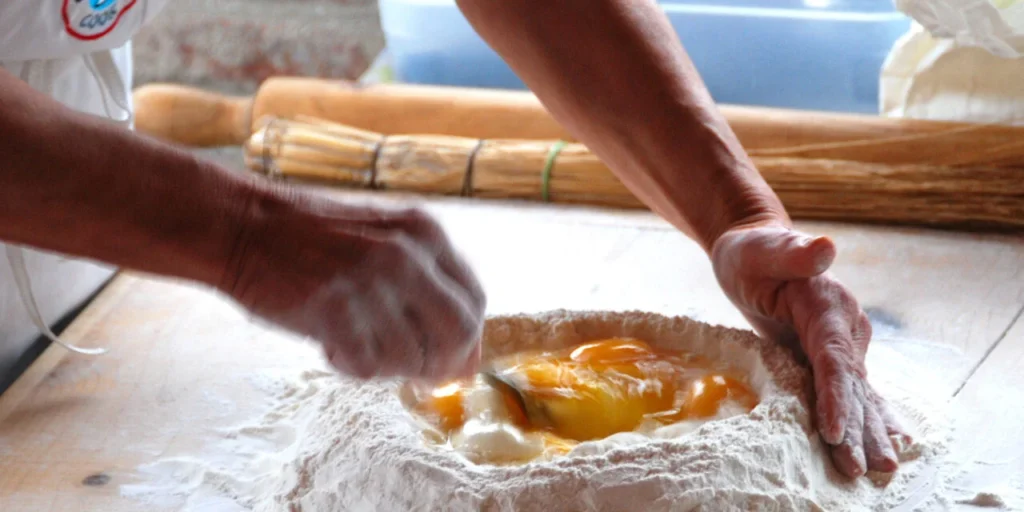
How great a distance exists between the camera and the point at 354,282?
95 cm

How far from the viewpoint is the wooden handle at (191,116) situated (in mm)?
2545

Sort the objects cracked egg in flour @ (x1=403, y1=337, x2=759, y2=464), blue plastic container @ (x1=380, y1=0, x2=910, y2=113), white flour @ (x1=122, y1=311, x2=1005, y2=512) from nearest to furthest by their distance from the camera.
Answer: white flour @ (x1=122, y1=311, x2=1005, y2=512)
cracked egg in flour @ (x1=403, y1=337, x2=759, y2=464)
blue plastic container @ (x1=380, y1=0, x2=910, y2=113)

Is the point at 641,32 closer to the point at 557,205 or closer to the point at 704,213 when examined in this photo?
the point at 704,213

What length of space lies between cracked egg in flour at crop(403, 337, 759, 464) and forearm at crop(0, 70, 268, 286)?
1.13 ft

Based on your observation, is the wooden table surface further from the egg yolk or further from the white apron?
the egg yolk

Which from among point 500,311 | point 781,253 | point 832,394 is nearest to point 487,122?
point 500,311

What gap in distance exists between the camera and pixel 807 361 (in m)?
1.28

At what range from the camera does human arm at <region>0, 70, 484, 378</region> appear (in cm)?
92

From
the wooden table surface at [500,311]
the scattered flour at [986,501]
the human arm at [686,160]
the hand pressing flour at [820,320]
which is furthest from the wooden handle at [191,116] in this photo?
the scattered flour at [986,501]

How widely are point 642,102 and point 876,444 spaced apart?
1.67 ft

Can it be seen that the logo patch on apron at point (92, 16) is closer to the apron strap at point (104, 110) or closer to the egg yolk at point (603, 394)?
the apron strap at point (104, 110)

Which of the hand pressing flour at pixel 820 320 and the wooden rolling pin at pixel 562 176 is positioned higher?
the hand pressing flour at pixel 820 320

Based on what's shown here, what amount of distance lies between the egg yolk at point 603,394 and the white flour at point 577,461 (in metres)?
0.05

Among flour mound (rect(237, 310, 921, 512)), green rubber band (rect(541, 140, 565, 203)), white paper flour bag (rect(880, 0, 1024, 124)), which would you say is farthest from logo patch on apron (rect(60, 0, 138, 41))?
white paper flour bag (rect(880, 0, 1024, 124))
